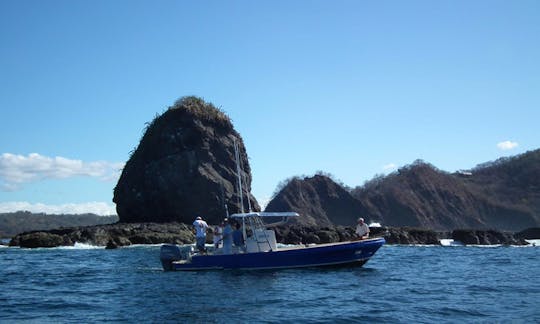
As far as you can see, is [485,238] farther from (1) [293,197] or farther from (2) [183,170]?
(1) [293,197]

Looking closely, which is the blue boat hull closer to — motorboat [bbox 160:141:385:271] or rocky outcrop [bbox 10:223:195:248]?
motorboat [bbox 160:141:385:271]

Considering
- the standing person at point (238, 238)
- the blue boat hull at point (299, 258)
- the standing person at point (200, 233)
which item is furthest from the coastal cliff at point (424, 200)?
the standing person at point (238, 238)

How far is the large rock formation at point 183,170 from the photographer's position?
74.6m

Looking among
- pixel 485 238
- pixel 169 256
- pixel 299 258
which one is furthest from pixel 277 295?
pixel 485 238

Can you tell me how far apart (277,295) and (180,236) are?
131 ft

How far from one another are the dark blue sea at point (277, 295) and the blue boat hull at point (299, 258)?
1.58 feet

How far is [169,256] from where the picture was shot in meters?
28.7

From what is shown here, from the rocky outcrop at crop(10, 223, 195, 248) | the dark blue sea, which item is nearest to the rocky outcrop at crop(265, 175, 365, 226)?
the rocky outcrop at crop(10, 223, 195, 248)

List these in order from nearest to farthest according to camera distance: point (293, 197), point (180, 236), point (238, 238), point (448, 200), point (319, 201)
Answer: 1. point (238, 238)
2. point (180, 236)
3. point (293, 197)
4. point (319, 201)
5. point (448, 200)

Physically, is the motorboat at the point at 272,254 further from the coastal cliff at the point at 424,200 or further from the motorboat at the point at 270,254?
the coastal cliff at the point at 424,200

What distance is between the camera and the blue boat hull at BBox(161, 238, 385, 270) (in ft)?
86.4

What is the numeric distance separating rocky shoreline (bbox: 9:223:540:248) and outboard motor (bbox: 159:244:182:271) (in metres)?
24.5

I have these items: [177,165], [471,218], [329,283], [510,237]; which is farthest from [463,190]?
[329,283]

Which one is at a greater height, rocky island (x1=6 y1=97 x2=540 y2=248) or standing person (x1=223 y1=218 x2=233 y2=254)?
rocky island (x1=6 y1=97 x2=540 y2=248)
